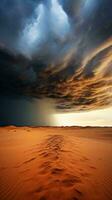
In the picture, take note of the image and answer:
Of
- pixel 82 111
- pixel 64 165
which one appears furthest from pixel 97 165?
pixel 82 111

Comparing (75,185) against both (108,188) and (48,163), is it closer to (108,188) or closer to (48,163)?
(108,188)

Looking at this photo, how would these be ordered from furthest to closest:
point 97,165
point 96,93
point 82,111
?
point 82,111 → point 96,93 → point 97,165

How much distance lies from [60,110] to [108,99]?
47.6 feet

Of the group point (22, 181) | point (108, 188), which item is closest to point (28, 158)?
point (22, 181)

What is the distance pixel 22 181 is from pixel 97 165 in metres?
2.28

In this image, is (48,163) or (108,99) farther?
(108,99)

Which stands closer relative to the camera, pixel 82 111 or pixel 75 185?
pixel 75 185

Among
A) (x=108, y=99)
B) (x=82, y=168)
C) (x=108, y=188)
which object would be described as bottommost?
(x=108, y=188)

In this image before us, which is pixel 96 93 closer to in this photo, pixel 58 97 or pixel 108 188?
pixel 58 97

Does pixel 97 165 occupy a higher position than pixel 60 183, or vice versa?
pixel 97 165

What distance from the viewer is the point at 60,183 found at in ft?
11.6

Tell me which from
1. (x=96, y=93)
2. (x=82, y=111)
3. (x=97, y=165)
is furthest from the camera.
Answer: (x=82, y=111)

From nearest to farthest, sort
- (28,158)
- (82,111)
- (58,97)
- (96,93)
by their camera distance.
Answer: (28,158)
(96,93)
(58,97)
(82,111)

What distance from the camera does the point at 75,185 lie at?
3504 mm
